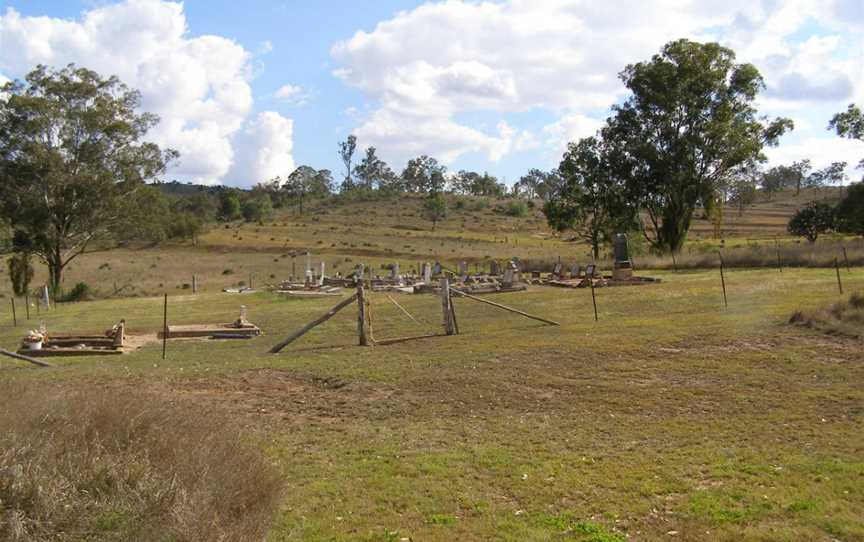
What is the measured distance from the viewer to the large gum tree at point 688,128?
4653 centimetres

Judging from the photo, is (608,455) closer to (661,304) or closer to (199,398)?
(199,398)

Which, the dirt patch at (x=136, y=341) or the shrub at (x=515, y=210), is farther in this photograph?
the shrub at (x=515, y=210)

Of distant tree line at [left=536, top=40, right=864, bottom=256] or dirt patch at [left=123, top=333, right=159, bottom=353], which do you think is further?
distant tree line at [left=536, top=40, right=864, bottom=256]

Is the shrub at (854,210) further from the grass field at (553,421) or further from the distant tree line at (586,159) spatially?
the grass field at (553,421)

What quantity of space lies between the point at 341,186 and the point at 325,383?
134631 millimetres

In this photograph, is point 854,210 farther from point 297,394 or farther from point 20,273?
point 20,273

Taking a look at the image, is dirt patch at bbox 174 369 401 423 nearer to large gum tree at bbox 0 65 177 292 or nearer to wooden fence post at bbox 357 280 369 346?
wooden fence post at bbox 357 280 369 346

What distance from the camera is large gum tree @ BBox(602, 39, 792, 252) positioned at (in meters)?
46.5

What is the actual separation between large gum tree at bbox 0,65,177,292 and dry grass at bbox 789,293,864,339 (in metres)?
39.8

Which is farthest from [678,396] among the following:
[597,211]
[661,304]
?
[597,211]

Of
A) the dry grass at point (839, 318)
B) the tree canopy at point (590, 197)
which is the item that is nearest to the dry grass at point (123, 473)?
the dry grass at point (839, 318)

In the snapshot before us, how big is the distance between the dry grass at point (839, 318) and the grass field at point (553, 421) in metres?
0.36

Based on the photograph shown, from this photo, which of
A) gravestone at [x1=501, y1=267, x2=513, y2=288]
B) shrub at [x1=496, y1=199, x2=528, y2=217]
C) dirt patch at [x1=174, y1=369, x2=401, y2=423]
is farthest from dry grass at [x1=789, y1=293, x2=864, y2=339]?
shrub at [x1=496, y1=199, x2=528, y2=217]

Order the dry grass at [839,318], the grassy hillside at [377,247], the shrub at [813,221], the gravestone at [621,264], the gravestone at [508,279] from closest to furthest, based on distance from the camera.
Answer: the dry grass at [839,318] → the gravestone at [508,279] → the gravestone at [621,264] → the grassy hillside at [377,247] → the shrub at [813,221]
